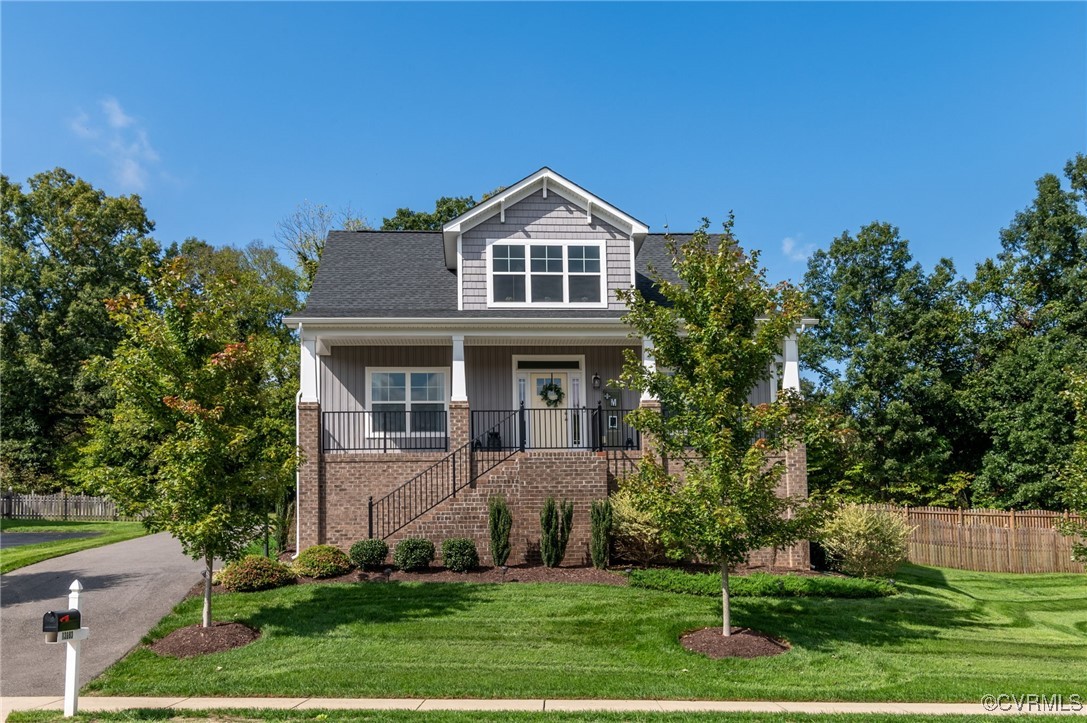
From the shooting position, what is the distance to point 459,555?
14508 mm

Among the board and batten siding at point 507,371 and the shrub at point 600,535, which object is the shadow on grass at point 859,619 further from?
the board and batten siding at point 507,371

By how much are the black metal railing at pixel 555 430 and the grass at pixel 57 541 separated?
780 cm

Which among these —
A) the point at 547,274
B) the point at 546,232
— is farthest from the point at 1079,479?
the point at 546,232

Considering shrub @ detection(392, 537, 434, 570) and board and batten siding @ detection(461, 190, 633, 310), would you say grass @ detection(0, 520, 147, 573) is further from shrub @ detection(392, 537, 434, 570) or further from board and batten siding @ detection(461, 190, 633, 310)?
board and batten siding @ detection(461, 190, 633, 310)

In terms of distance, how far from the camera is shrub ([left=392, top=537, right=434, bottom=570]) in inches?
569

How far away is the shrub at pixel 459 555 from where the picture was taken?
14.5 metres

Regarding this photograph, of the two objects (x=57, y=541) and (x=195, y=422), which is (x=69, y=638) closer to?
(x=195, y=422)

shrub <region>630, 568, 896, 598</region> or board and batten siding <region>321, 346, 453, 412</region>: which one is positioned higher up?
board and batten siding <region>321, 346, 453, 412</region>

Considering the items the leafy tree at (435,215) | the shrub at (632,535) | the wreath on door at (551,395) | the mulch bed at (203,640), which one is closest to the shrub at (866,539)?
the shrub at (632,535)

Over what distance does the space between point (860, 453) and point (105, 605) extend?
76.5 ft

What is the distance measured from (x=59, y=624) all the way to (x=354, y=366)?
1095 centimetres

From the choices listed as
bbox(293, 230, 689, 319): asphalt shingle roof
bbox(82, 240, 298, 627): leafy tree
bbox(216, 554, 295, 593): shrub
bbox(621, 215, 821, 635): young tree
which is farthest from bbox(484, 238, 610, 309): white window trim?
bbox(216, 554, 295, 593): shrub

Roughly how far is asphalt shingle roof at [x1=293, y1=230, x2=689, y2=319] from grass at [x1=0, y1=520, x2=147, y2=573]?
22.2ft

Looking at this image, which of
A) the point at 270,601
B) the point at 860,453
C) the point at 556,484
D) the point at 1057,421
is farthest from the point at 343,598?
the point at 1057,421
